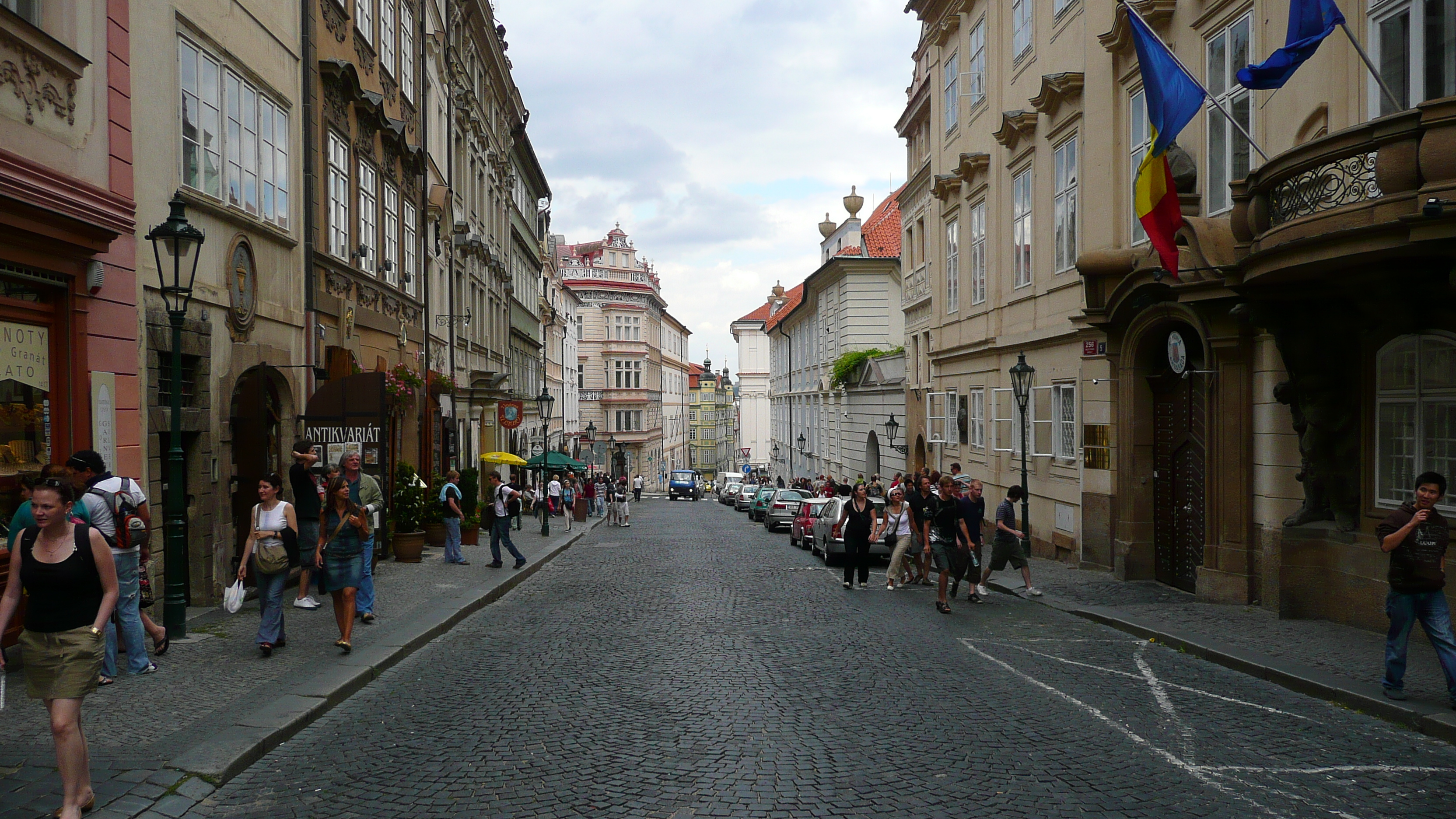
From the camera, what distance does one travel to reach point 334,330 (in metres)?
18.7

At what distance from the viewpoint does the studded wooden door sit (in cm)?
1554

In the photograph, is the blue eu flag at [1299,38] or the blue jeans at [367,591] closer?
the blue eu flag at [1299,38]

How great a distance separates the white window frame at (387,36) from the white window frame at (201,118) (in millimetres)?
8686

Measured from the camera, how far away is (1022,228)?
75.0 ft

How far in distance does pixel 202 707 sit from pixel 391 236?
16452 millimetres

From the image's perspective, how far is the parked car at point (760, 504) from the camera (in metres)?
42.4

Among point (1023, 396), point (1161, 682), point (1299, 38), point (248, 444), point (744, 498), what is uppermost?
point (1299, 38)

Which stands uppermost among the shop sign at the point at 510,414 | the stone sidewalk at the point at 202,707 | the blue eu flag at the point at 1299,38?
the blue eu flag at the point at 1299,38

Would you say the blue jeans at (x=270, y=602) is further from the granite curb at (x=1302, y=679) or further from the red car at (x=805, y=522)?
the red car at (x=805, y=522)

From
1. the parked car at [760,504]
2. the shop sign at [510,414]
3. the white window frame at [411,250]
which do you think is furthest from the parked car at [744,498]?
the white window frame at [411,250]

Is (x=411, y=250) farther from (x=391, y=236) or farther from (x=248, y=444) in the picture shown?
(x=248, y=444)

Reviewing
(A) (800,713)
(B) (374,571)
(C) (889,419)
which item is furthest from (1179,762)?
(C) (889,419)

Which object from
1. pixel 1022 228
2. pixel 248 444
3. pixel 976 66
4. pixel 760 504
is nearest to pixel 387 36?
pixel 248 444

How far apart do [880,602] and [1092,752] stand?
8244 millimetres
